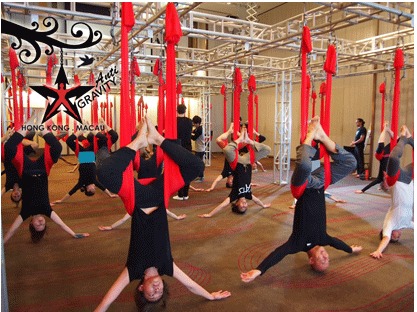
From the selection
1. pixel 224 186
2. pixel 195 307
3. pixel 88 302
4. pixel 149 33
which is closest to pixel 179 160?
pixel 195 307

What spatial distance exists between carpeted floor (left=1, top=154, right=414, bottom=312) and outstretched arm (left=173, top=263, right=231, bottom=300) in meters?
0.06

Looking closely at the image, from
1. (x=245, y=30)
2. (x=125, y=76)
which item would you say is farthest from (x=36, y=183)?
(x=245, y=30)

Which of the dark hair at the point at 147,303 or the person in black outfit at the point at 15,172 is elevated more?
the person in black outfit at the point at 15,172

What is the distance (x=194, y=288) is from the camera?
2.70 m

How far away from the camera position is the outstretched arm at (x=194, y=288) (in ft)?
8.57

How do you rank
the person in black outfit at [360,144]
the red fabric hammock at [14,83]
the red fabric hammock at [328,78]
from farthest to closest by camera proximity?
1. the person in black outfit at [360,144]
2. the red fabric hammock at [14,83]
3. the red fabric hammock at [328,78]

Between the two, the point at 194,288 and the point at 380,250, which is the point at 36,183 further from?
the point at 380,250

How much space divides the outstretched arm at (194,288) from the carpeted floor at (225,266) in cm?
6

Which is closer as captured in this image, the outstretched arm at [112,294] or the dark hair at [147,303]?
the outstretched arm at [112,294]

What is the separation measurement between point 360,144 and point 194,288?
25.2 ft

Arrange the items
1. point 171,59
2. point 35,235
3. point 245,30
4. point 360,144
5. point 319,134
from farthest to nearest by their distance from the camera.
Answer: point 360,144
point 245,30
point 35,235
point 319,134
point 171,59

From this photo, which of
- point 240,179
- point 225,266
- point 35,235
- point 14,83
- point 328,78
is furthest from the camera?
point 240,179

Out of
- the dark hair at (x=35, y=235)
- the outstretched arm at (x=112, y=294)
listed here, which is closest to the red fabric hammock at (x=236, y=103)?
the outstretched arm at (x=112, y=294)

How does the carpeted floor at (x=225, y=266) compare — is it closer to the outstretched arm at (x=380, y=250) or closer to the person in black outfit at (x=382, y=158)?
the outstretched arm at (x=380, y=250)
